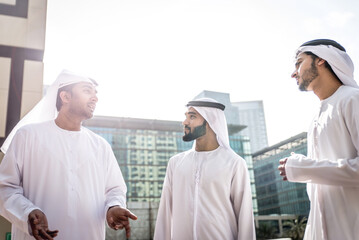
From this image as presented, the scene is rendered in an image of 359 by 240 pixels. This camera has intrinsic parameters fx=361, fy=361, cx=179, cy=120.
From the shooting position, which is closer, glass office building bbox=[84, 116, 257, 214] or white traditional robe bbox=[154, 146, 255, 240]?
white traditional robe bbox=[154, 146, 255, 240]

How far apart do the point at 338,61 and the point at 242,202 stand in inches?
66.1

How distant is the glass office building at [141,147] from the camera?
62781 mm

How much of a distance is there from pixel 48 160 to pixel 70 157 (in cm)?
19

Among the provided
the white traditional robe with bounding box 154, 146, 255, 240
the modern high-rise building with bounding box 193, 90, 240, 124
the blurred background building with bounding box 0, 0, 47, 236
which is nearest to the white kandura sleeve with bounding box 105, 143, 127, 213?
the white traditional robe with bounding box 154, 146, 255, 240

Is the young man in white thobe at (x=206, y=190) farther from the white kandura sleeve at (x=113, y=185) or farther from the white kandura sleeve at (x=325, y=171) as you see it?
the white kandura sleeve at (x=325, y=171)

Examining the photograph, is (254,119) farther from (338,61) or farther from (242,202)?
(338,61)

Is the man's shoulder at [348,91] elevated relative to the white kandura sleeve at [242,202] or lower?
elevated

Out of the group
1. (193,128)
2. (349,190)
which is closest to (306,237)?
(349,190)

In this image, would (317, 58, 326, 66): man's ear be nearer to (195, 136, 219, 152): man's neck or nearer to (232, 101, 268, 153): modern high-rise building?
(195, 136, 219, 152): man's neck

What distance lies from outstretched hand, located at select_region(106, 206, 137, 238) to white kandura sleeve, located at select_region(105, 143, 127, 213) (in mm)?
151

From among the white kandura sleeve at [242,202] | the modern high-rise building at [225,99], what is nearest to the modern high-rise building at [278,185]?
the modern high-rise building at [225,99]

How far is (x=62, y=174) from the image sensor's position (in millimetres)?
3098

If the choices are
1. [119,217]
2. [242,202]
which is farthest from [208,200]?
[119,217]

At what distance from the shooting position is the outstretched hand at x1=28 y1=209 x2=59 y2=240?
2434 millimetres
